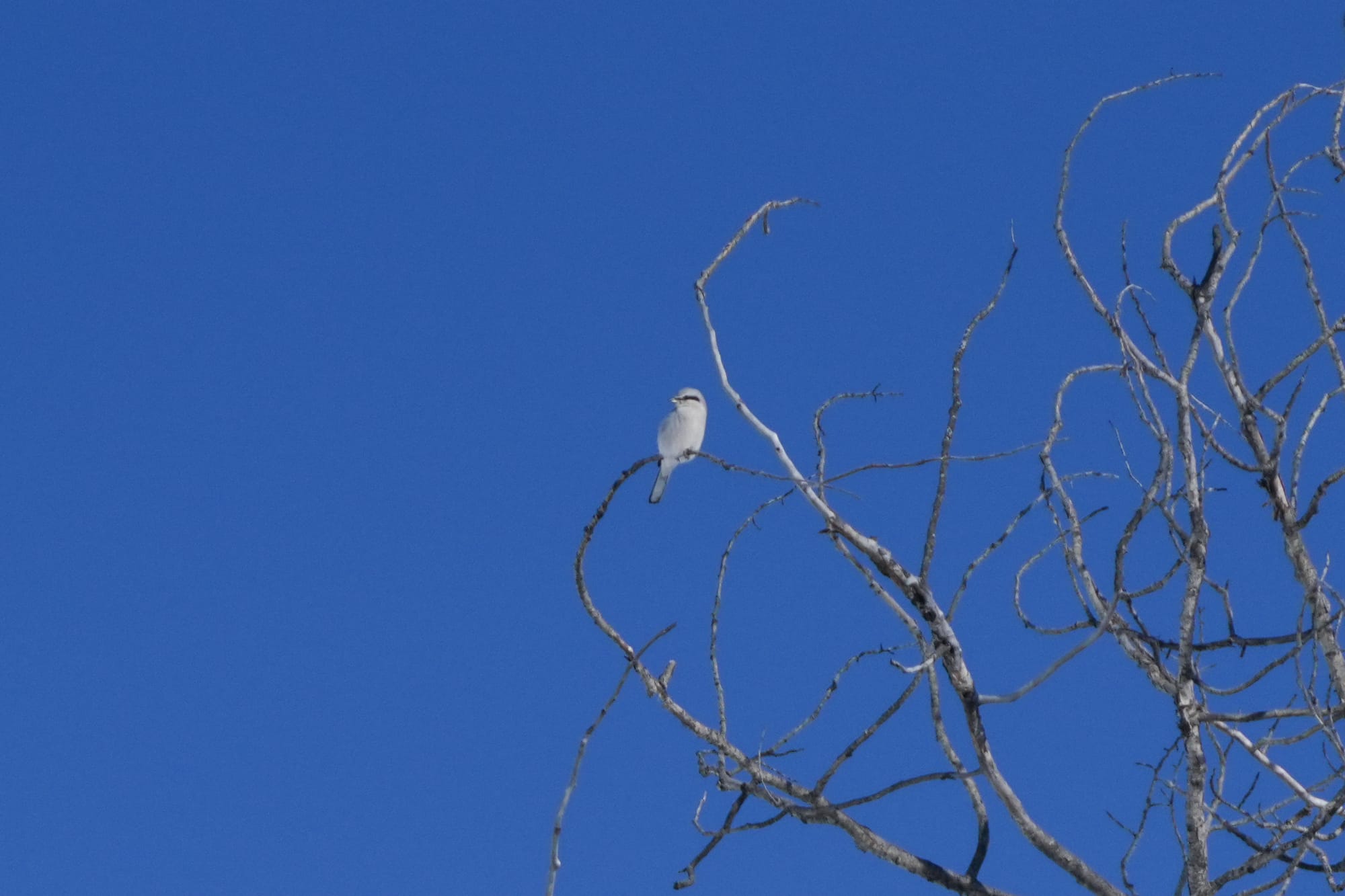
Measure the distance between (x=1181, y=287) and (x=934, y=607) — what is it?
52.6 inches

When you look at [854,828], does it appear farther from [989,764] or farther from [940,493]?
[940,493]

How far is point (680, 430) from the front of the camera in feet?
31.8

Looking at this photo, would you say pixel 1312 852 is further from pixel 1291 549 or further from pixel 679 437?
pixel 679 437

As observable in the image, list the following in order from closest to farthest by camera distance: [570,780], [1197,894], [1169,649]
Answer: [570,780] → [1197,894] → [1169,649]

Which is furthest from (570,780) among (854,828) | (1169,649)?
(1169,649)

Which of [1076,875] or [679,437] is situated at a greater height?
[679,437]

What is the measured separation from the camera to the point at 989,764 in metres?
4.49

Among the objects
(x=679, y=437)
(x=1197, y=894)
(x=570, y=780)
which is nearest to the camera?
(x=570, y=780)

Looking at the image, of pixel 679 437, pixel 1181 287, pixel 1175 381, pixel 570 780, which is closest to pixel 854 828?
pixel 570 780

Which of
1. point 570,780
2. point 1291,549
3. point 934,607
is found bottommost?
point 570,780

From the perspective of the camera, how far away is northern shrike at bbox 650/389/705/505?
9695mm

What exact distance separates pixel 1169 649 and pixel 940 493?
95cm

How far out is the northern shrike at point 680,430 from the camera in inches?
A: 382

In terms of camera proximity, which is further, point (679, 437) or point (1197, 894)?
point (679, 437)
